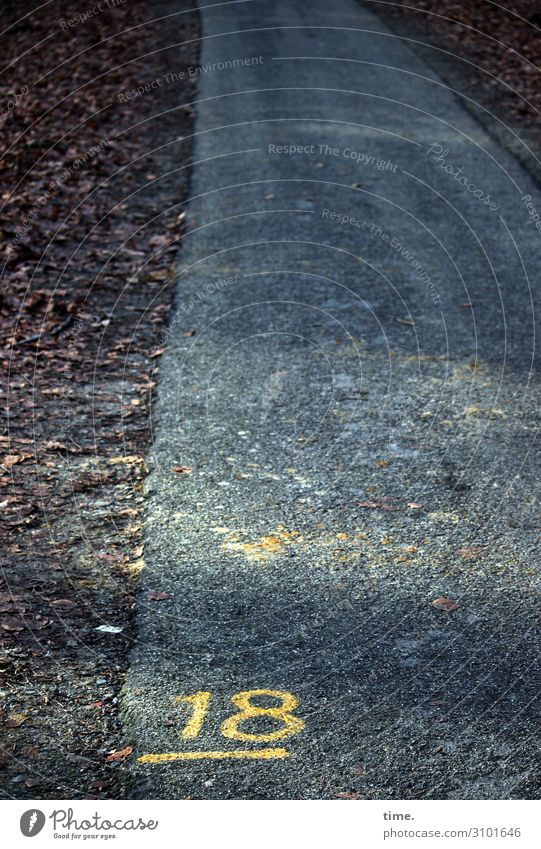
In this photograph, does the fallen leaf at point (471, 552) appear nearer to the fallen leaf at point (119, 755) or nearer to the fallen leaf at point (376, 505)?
the fallen leaf at point (376, 505)

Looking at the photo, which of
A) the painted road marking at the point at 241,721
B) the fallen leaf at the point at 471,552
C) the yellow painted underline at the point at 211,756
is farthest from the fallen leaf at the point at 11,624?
the fallen leaf at the point at 471,552

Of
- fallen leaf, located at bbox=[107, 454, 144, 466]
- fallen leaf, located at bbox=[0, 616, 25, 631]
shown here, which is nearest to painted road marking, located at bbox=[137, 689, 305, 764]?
fallen leaf, located at bbox=[0, 616, 25, 631]

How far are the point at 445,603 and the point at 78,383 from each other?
2.94 m

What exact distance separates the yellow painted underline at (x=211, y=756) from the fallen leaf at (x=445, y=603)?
1.01m

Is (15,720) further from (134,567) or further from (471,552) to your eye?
(471,552)

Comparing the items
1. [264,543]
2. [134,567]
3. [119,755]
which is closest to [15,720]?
[119,755]

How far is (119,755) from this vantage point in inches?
119

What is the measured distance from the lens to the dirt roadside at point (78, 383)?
10.6ft

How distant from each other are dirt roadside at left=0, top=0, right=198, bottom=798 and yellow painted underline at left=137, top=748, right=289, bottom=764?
102 millimetres

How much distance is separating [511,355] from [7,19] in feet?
51.0

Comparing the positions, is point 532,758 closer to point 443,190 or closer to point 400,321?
point 400,321

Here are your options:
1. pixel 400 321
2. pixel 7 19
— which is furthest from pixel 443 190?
pixel 7 19

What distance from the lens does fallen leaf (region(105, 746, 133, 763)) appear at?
3014 mm

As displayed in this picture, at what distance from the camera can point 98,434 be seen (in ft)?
17.2
